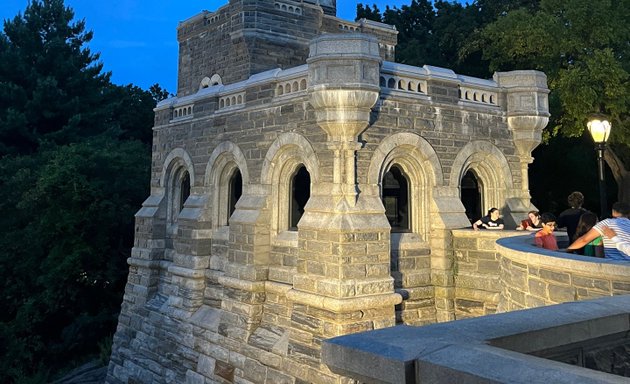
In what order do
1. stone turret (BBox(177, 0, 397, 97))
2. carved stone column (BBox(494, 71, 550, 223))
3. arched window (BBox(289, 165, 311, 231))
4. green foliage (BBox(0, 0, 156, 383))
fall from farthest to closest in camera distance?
green foliage (BBox(0, 0, 156, 383)) → stone turret (BBox(177, 0, 397, 97)) → carved stone column (BBox(494, 71, 550, 223)) → arched window (BBox(289, 165, 311, 231))

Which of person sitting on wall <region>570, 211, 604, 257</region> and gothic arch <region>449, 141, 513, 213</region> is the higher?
gothic arch <region>449, 141, 513, 213</region>

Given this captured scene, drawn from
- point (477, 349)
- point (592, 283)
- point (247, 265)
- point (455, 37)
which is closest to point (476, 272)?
point (592, 283)

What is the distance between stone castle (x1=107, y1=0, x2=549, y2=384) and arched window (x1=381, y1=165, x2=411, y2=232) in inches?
1.1

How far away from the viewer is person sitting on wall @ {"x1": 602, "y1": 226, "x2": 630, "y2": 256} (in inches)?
194

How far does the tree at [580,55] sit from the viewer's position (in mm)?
12671

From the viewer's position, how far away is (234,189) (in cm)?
1025

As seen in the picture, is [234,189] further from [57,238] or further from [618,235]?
[57,238]

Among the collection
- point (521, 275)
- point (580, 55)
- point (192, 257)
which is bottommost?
point (192, 257)

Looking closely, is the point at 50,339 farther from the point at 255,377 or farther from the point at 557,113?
the point at 557,113

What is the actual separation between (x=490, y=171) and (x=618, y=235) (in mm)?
4783

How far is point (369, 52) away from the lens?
7340 mm

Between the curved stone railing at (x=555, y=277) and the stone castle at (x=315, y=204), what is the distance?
2145 millimetres

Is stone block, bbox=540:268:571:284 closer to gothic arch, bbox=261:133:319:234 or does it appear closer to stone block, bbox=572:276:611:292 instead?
stone block, bbox=572:276:611:292

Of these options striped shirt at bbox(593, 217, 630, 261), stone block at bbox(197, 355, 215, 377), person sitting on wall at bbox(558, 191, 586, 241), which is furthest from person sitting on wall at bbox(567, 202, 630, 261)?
stone block at bbox(197, 355, 215, 377)
